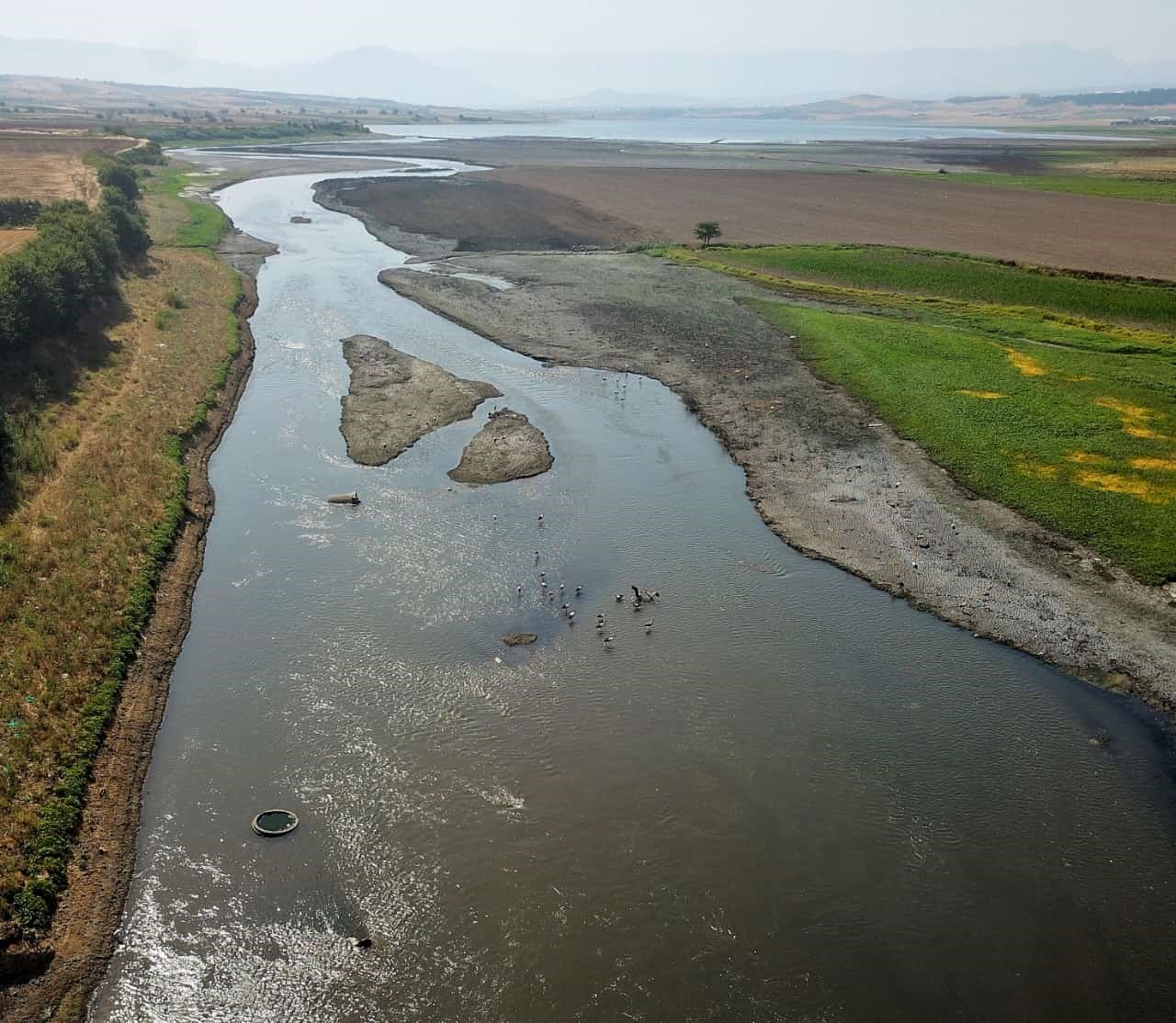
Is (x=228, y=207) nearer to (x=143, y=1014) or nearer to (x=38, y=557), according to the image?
(x=38, y=557)

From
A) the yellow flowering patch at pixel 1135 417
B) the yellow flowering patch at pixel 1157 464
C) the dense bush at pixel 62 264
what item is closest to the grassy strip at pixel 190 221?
the dense bush at pixel 62 264

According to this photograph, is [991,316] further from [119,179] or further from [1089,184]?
[119,179]

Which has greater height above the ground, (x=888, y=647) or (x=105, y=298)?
(x=105, y=298)

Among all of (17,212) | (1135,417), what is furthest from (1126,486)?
(17,212)

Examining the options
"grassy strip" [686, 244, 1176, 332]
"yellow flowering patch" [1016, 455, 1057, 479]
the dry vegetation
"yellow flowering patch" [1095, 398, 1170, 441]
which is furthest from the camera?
"grassy strip" [686, 244, 1176, 332]

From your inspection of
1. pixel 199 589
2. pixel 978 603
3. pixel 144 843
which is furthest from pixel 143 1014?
pixel 978 603

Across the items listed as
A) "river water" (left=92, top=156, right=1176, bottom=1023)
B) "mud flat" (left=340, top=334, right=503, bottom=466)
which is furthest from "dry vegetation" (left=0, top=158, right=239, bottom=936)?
"mud flat" (left=340, top=334, right=503, bottom=466)

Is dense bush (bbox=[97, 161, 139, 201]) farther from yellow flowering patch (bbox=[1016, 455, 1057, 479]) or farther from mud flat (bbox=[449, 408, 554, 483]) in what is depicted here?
yellow flowering patch (bbox=[1016, 455, 1057, 479])
